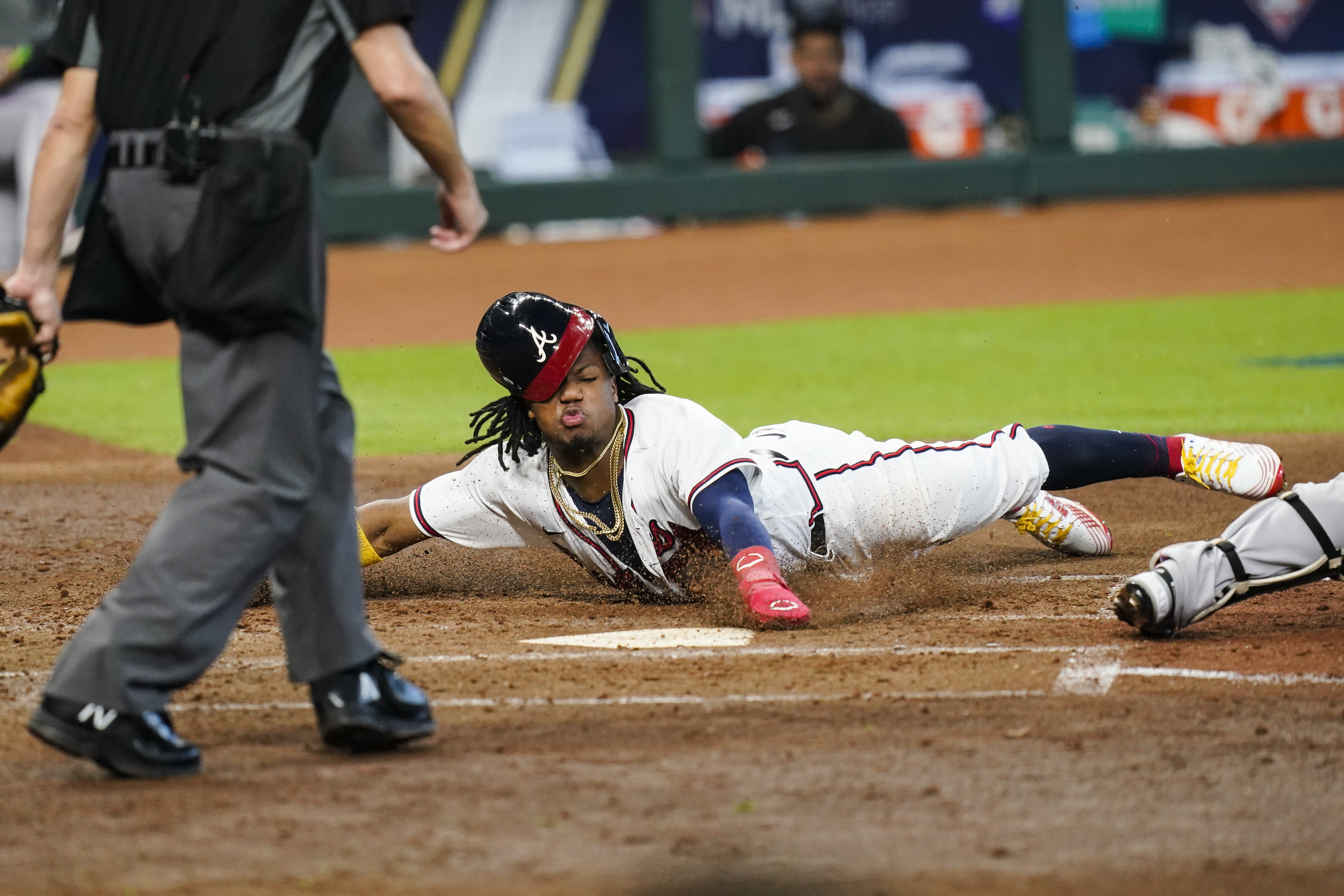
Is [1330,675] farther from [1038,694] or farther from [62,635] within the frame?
[62,635]

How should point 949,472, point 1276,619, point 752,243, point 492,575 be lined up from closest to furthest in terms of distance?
point 1276,619, point 949,472, point 492,575, point 752,243

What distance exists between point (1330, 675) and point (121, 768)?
7.54ft

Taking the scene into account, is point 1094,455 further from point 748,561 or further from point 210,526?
point 210,526

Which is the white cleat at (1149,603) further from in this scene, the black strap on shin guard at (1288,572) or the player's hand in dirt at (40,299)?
the player's hand in dirt at (40,299)

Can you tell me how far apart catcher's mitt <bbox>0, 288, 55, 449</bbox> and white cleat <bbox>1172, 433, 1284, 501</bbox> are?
295 cm

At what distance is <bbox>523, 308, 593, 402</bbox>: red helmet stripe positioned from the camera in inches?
→ 152

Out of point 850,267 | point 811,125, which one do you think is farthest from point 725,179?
point 850,267

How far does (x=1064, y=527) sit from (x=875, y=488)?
32.7 inches

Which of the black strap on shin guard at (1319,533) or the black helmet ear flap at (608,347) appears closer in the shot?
the black strap on shin guard at (1319,533)

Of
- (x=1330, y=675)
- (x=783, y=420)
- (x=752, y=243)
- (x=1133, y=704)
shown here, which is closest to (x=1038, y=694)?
(x=1133, y=704)

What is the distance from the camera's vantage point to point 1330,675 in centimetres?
341

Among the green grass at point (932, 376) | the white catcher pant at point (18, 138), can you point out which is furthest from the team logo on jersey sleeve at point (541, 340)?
the white catcher pant at point (18, 138)

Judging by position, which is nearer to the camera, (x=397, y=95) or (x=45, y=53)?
(x=397, y=95)

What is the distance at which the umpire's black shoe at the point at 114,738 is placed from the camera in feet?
8.80
